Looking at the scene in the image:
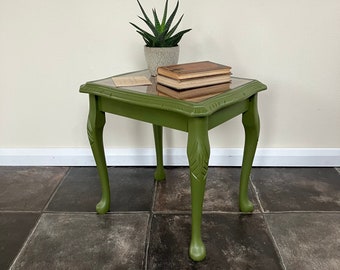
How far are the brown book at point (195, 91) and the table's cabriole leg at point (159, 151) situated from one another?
49 cm

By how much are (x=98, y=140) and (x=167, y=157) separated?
1.96ft

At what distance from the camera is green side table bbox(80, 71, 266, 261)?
3.29ft

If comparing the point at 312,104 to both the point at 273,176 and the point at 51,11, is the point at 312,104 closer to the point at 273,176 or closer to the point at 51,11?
the point at 273,176

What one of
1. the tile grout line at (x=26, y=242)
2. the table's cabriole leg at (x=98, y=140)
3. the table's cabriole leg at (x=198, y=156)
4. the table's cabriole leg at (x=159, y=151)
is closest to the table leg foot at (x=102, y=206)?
the table's cabriole leg at (x=98, y=140)

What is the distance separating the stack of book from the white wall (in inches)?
22.4

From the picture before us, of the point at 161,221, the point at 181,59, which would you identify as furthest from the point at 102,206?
the point at 181,59

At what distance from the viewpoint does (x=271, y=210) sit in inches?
56.7

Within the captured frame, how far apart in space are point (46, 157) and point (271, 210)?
4.04 feet

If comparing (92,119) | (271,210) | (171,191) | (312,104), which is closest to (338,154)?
(312,104)

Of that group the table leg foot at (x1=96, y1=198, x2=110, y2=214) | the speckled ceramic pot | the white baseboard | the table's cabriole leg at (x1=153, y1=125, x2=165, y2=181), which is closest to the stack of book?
the speckled ceramic pot

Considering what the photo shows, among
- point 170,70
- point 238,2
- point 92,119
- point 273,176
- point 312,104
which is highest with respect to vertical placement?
point 238,2

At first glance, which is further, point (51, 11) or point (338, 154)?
point (338, 154)

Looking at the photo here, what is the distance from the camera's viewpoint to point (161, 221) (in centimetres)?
137

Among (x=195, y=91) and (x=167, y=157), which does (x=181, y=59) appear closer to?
(x=167, y=157)
